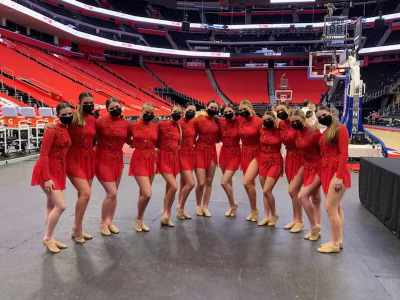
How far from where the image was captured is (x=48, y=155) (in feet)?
10.5

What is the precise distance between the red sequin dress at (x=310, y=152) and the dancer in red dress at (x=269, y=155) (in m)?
0.44

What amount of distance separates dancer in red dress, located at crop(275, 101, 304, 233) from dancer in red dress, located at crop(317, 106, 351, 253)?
19.9 inches

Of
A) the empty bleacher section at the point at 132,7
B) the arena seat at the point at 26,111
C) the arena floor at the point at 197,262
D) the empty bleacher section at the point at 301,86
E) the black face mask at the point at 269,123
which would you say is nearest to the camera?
the arena floor at the point at 197,262

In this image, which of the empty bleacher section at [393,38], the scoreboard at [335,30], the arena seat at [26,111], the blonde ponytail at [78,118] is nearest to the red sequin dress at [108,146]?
the blonde ponytail at [78,118]

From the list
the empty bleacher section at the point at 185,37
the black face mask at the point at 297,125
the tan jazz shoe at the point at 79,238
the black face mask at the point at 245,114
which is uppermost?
the empty bleacher section at the point at 185,37

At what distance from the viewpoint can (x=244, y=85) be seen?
117 ft

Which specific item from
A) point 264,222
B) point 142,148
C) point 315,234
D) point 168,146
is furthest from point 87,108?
point 315,234

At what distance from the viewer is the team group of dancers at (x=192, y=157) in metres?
3.30

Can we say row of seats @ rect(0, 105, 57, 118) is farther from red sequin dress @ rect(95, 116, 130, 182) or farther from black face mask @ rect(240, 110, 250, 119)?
black face mask @ rect(240, 110, 250, 119)

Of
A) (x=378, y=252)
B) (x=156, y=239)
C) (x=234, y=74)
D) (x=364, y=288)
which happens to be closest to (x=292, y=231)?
(x=378, y=252)

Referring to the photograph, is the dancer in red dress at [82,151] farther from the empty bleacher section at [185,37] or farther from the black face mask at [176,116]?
the empty bleacher section at [185,37]

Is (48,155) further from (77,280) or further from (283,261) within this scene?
(283,261)

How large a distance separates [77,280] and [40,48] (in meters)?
27.0

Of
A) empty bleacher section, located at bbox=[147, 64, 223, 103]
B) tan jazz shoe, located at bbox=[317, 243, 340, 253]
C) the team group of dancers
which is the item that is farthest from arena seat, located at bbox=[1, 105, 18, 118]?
empty bleacher section, located at bbox=[147, 64, 223, 103]
